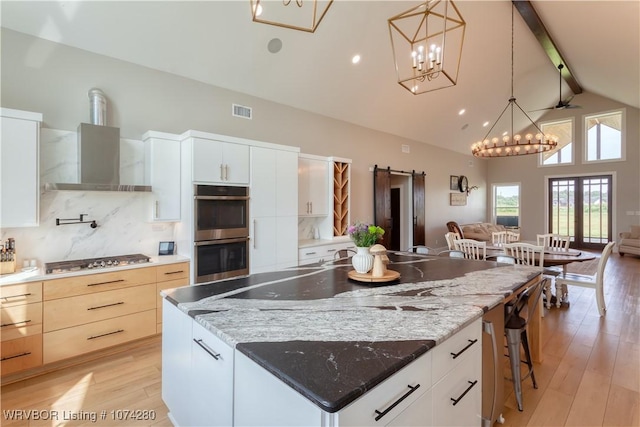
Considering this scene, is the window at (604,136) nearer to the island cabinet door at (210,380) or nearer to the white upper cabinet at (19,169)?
the island cabinet door at (210,380)

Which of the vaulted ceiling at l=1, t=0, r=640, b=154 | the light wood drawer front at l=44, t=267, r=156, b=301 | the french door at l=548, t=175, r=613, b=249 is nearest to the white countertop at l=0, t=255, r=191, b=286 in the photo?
the light wood drawer front at l=44, t=267, r=156, b=301

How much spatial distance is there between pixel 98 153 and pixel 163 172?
0.61 metres

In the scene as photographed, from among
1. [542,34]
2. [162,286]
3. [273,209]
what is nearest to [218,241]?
[162,286]

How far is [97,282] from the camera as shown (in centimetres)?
280

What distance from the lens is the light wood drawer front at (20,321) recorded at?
2.39 meters

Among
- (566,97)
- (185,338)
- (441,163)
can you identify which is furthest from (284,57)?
(566,97)

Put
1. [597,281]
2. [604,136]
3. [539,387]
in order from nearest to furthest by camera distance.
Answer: [539,387]
[597,281]
[604,136]

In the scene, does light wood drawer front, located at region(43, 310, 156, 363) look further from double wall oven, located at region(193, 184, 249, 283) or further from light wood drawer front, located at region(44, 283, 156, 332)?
double wall oven, located at region(193, 184, 249, 283)

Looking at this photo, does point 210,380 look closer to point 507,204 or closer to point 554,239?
point 554,239

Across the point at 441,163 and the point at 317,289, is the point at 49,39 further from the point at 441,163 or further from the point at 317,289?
the point at 441,163

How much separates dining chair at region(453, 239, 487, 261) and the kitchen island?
79.6 inches

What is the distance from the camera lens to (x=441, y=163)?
871 cm

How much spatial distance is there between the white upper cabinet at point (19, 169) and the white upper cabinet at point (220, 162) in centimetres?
133

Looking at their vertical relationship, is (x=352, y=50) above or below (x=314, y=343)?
above
